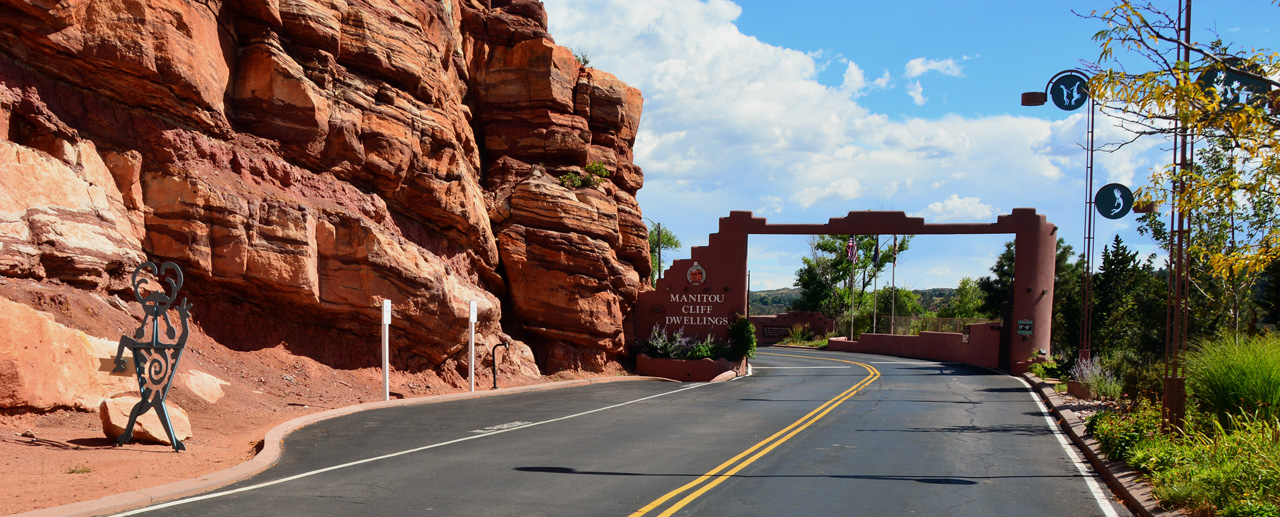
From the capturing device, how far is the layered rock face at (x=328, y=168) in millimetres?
16750

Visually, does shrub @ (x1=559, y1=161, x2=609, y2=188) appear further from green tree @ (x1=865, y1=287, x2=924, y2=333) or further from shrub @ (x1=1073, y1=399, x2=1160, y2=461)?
green tree @ (x1=865, y1=287, x2=924, y2=333)

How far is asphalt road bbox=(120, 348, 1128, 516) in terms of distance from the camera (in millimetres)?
9445

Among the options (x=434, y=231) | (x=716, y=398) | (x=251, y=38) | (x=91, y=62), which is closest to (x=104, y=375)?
(x=91, y=62)

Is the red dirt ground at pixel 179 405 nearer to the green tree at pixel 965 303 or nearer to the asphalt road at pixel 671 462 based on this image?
the asphalt road at pixel 671 462

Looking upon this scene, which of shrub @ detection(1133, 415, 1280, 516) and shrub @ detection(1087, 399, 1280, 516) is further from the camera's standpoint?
shrub @ detection(1087, 399, 1280, 516)

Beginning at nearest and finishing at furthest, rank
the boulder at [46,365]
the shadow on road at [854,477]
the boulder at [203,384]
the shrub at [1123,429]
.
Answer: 1. the shadow on road at [854,477]
2. the boulder at [46,365]
3. the shrub at [1123,429]
4. the boulder at [203,384]

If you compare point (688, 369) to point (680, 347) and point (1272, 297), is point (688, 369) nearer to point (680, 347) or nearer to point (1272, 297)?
point (680, 347)

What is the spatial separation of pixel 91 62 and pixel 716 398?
16.5 metres

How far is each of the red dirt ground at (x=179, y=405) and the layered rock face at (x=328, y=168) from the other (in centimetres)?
84

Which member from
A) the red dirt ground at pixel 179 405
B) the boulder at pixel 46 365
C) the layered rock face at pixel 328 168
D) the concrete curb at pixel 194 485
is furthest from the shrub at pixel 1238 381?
the layered rock face at pixel 328 168

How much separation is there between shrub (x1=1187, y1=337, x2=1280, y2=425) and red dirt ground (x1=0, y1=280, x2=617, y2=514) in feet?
47.3

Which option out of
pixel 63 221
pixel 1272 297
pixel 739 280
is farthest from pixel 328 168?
pixel 1272 297

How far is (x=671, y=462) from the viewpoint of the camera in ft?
40.7

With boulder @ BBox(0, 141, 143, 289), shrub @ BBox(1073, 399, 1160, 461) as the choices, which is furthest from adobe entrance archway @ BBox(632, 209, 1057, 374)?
boulder @ BBox(0, 141, 143, 289)
